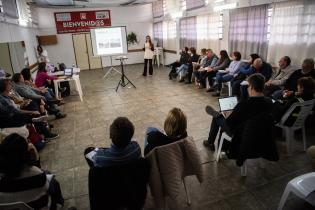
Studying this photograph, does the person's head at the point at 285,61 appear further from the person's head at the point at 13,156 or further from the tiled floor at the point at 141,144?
the person's head at the point at 13,156

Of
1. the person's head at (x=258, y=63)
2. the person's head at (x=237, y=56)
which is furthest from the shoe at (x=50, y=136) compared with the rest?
the person's head at (x=237, y=56)

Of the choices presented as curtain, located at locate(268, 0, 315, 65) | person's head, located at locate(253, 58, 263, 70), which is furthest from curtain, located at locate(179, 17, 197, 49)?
person's head, located at locate(253, 58, 263, 70)

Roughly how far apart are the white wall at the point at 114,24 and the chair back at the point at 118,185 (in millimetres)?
10892

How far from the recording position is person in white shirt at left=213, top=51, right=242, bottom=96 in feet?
17.9

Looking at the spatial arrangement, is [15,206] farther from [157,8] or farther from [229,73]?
[157,8]

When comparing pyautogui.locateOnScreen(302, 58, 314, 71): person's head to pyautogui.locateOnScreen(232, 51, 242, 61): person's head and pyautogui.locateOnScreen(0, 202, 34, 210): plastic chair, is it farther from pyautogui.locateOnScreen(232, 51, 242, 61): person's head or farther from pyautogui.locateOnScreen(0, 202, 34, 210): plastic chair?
pyautogui.locateOnScreen(0, 202, 34, 210): plastic chair

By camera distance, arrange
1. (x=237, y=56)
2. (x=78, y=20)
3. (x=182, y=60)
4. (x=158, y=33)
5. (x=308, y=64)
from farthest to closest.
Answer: (x=158, y=33) → (x=78, y=20) → (x=182, y=60) → (x=237, y=56) → (x=308, y=64)

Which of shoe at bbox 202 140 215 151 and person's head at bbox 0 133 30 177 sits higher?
person's head at bbox 0 133 30 177

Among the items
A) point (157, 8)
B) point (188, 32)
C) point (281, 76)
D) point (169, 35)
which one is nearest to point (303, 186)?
point (281, 76)

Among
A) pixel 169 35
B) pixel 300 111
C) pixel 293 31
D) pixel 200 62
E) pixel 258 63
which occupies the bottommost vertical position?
pixel 300 111

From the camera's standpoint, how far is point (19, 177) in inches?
63.4

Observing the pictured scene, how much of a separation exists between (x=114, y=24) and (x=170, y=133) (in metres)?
11.0

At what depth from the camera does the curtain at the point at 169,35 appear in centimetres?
975

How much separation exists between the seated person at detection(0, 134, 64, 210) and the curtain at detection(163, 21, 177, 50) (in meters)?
8.70
